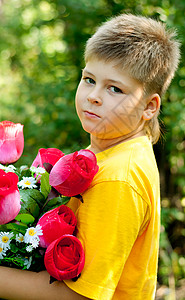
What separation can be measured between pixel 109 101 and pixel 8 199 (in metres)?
0.52

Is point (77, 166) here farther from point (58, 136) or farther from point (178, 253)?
point (178, 253)

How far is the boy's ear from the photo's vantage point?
1.48 metres

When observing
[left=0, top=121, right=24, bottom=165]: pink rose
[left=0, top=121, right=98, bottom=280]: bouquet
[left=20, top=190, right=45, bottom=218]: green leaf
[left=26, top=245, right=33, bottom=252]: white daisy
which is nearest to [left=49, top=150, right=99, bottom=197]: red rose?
[left=0, top=121, right=98, bottom=280]: bouquet

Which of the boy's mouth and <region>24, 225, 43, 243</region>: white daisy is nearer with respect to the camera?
<region>24, 225, 43, 243</region>: white daisy

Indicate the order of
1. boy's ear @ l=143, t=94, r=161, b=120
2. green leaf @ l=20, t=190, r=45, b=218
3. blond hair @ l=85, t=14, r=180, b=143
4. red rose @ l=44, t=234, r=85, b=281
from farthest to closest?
boy's ear @ l=143, t=94, r=161, b=120 < blond hair @ l=85, t=14, r=180, b=143 < green leaf @ l=20, t=190, r=45, b=218 < red rose @ l=44, t=234, r=85, b=281

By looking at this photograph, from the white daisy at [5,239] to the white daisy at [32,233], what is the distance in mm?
61

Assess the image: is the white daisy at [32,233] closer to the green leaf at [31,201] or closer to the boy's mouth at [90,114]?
the green leaf at [31,201]

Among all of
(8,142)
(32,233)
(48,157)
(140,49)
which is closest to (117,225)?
(32,233)

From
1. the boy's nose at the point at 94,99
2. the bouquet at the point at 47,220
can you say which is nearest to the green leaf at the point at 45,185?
the bouquet at the point at 47,220

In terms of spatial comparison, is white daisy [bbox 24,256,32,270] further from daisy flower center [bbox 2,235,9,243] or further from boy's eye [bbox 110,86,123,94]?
boy's eye [bbox 110,86,123,94]

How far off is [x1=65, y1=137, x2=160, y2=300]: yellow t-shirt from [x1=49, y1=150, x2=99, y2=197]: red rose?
53 mm

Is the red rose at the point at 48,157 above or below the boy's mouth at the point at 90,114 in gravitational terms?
below

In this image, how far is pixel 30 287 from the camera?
1.18m

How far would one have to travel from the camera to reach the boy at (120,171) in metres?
1.14
